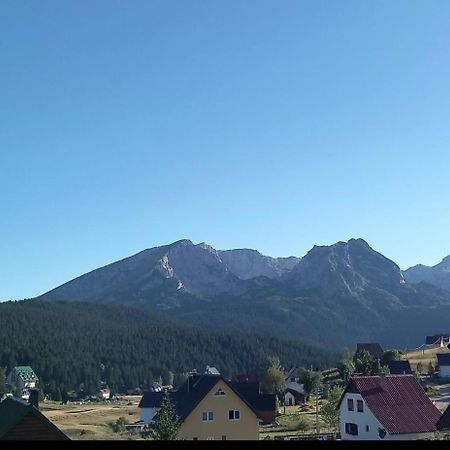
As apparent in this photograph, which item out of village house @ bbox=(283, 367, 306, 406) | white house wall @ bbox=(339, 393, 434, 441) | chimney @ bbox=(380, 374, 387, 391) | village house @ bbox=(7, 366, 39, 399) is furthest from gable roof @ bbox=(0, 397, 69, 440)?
village house @ bbox=(7, 366, 39, 399)

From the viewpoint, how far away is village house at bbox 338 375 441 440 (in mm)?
34375

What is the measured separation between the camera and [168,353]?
14500cm

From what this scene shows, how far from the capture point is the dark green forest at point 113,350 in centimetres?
12300

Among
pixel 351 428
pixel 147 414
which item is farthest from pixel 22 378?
pixel 351 428

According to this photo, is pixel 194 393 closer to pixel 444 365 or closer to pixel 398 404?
pixel 398 404

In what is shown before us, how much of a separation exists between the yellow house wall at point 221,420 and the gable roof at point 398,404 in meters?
6.30

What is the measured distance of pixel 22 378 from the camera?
110750mm

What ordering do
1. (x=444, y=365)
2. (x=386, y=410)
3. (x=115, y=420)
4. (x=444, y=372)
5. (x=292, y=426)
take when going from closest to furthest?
1. (x=386, y=410)
2. (x=292, y=426)
3. (x=115, y=420)
4. (x=444, y=372)
5. (x=444, y=365)

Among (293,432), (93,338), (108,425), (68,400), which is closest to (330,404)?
(293,432)

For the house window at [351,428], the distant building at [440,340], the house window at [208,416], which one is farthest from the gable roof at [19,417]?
the distant building at [440,340]

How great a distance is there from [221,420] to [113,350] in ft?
353

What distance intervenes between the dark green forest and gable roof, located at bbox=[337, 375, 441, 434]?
81.7 m

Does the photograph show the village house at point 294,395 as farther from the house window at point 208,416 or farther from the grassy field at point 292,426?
the house window at point 208,416

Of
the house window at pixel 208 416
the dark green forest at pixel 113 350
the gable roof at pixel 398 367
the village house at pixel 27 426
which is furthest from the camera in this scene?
the dark green forest at pixel 113 350
